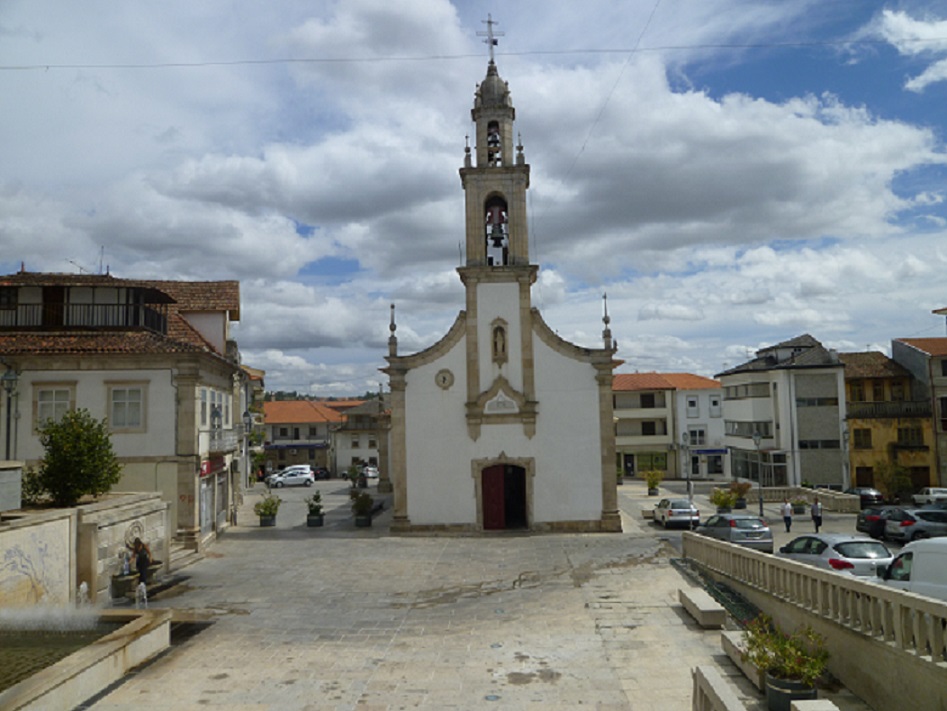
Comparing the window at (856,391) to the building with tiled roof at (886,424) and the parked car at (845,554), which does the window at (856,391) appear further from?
the parked car at (845,554)

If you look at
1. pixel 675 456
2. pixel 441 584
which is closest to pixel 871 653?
pixel 441 584

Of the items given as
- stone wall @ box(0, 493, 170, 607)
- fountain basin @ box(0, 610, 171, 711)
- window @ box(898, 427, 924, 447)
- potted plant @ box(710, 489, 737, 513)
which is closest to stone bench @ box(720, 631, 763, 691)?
fountain basin @ box(0, 610, 171, 711)

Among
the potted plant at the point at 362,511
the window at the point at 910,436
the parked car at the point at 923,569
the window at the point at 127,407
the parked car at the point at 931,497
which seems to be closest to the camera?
the parked car at the point at 923,569

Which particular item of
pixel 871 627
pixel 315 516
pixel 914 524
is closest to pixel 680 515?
pixel 914 524

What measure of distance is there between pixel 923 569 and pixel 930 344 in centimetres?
3770

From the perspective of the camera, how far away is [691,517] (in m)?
29.7

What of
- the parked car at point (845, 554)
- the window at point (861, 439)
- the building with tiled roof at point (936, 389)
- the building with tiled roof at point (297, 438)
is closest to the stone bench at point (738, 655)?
the parked car at point (845, 554)

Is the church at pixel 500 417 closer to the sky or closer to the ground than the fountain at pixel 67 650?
closer to the sky

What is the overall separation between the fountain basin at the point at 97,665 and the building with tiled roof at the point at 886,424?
129ft

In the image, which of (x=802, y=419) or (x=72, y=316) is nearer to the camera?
(x=72, y=316)

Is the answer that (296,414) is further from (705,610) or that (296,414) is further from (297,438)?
(705,610)

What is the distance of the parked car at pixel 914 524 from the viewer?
80.8 feet

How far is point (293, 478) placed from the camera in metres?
56.0

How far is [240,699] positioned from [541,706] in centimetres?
431
